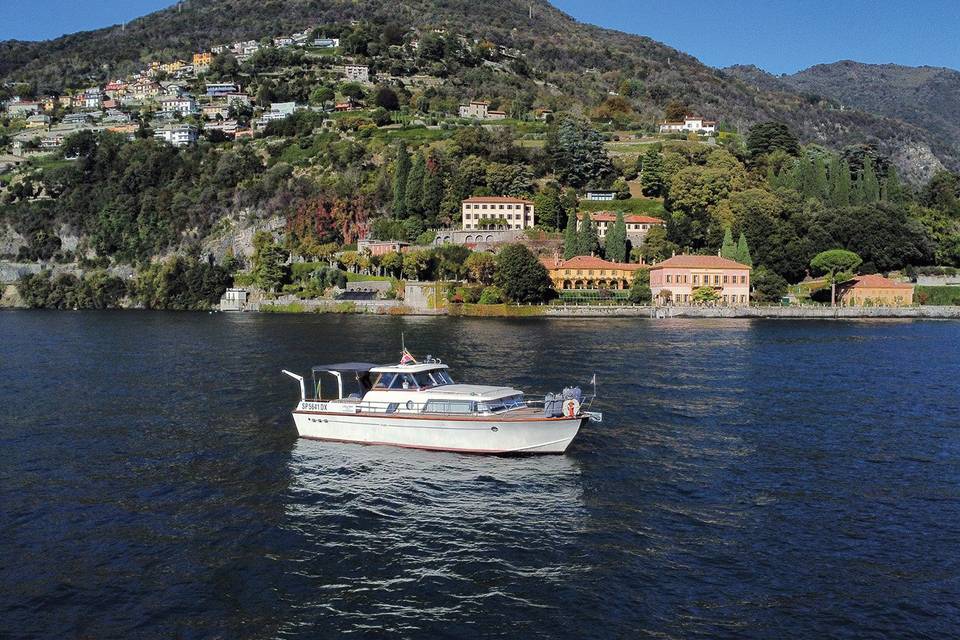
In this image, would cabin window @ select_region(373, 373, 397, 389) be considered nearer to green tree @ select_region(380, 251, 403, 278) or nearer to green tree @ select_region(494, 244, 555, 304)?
green tree @ select_region(494, 244, 555, 304)

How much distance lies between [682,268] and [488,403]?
294 feet

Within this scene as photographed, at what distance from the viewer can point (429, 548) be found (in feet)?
74.2

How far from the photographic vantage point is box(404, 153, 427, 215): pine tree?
5581 inches

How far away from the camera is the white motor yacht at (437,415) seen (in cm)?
3150

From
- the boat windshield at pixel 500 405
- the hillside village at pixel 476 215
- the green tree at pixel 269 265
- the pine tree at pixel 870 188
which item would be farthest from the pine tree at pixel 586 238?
the boat windshield at pixel 500 405

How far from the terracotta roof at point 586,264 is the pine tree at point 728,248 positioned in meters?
12.9

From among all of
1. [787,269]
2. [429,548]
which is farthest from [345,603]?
[787,269]

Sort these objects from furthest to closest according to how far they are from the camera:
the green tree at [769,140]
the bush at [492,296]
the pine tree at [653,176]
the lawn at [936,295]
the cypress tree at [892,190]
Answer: the green tree at [769,140]
the cypress tree at [892,190]
the pine tree at [653,176]
the lawn at [936,295]
the bush at [492,296]

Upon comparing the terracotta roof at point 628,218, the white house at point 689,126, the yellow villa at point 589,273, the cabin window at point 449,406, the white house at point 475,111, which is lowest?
the cabin window at point 449,406

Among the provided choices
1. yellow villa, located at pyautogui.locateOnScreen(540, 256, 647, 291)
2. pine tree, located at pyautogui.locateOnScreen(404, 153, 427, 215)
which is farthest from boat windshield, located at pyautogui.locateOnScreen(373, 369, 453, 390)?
pine tree, located at pyautogui.locateOnScreen(404, 153, 427, 215)

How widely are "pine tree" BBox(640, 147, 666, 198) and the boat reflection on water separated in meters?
121

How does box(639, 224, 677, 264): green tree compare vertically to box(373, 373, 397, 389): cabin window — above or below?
above

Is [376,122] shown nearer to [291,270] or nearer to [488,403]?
[291,270]

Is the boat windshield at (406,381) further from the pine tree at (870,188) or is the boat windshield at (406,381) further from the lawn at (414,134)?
the lawn at (414,134)
